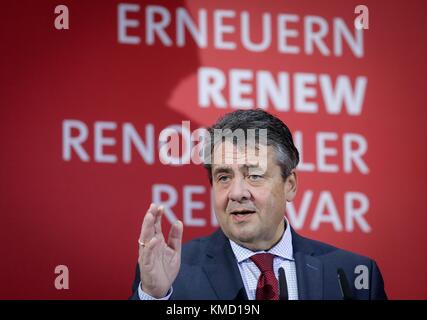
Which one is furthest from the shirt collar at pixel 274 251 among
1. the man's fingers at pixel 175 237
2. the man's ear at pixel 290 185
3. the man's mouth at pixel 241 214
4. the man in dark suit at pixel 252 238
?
the man's fingers at pixel 175 237

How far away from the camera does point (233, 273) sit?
13.4 ft

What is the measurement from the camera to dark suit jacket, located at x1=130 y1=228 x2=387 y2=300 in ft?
13.2

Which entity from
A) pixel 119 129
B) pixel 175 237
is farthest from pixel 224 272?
pixel 119 129

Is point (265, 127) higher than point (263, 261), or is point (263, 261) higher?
point (265, 127)

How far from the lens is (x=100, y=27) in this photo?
485 centimetres

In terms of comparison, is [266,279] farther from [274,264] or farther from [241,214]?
[241,214]

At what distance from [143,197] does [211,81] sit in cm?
63

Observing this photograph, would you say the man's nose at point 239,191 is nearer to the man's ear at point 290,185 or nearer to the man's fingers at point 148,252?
the man's ear at point 290,185

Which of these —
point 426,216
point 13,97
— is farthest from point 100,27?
point 426,216

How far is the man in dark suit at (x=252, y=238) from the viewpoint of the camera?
13.3 feet

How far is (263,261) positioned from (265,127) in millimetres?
516

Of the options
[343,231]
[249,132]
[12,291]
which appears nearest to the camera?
[249,132]
